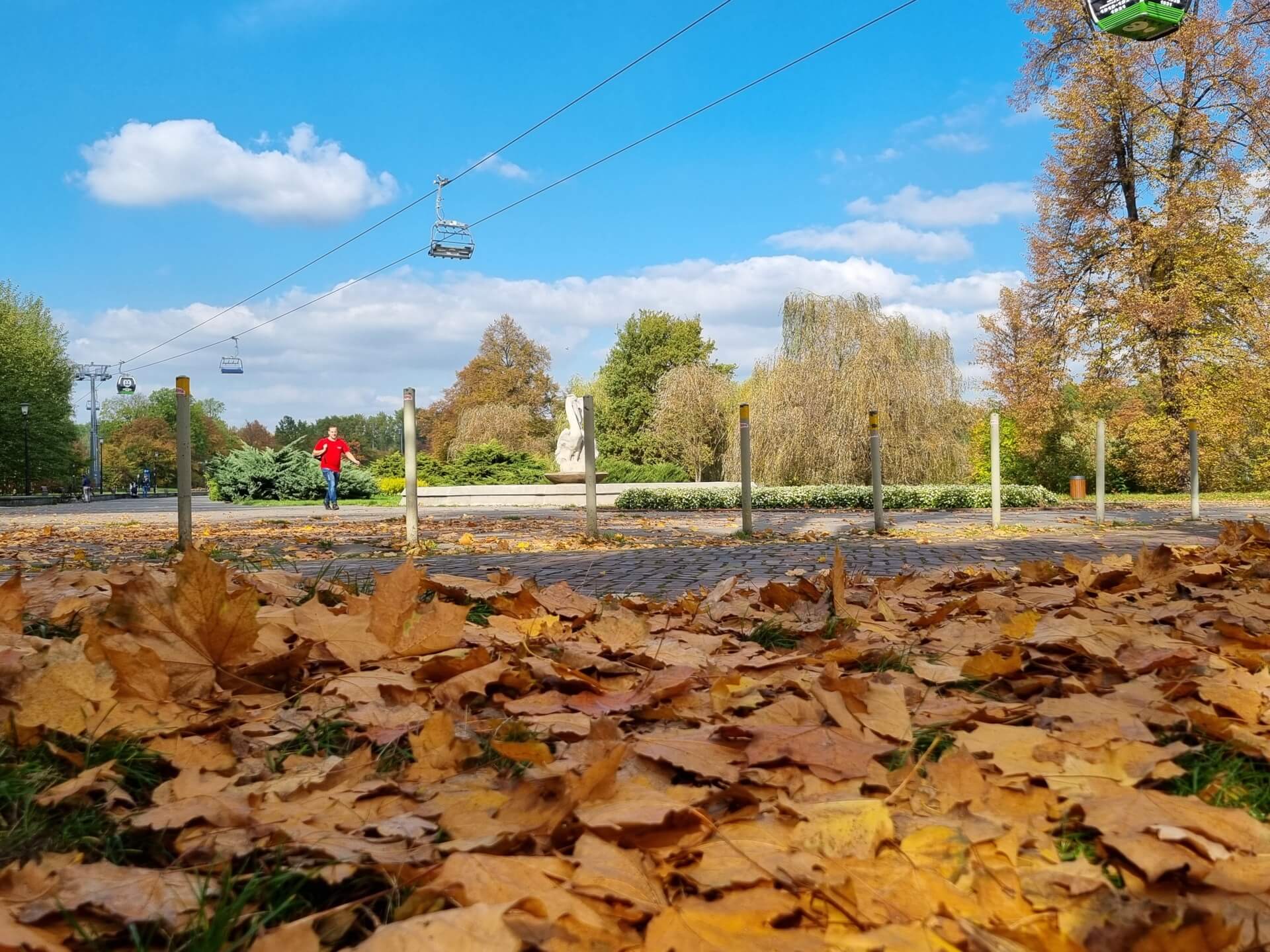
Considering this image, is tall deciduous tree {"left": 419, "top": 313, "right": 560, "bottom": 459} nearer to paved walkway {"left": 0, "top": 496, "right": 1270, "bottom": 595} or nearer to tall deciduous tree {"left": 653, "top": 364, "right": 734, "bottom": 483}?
tall deciduous tree {"left": 653, "top": 364, "right": 734, "bottom": 483}

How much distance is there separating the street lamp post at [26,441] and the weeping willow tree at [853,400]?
34.1m

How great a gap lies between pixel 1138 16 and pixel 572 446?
24.2m

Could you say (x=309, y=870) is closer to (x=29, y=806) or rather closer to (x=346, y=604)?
(x=29, y=806)

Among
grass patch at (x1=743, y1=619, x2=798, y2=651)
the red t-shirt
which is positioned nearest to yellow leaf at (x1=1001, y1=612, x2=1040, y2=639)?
grass patch at (x1=743, y1=619, x2=798, y2=651)

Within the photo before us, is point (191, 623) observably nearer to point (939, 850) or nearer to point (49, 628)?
point (49, 628)

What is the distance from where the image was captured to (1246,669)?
188 cm

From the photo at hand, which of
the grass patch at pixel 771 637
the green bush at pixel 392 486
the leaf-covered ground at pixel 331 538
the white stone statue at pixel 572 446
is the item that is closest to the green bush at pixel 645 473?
the white stone statue at pixel 572 446

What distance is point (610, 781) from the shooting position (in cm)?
119

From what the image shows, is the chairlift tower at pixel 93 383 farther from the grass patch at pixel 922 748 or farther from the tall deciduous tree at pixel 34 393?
the grass patch at pixel 922 748

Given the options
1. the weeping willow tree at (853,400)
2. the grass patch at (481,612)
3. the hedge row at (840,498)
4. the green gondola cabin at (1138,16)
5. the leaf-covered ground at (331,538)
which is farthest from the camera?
the weeping willow tree at (853,400)

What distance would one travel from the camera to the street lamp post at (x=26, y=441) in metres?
40.9

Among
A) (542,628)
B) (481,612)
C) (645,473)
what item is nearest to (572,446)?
(645,473)

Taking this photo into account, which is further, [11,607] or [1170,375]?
[1170,375]

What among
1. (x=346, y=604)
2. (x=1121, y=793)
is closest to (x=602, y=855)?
(x=1121, y=793)
